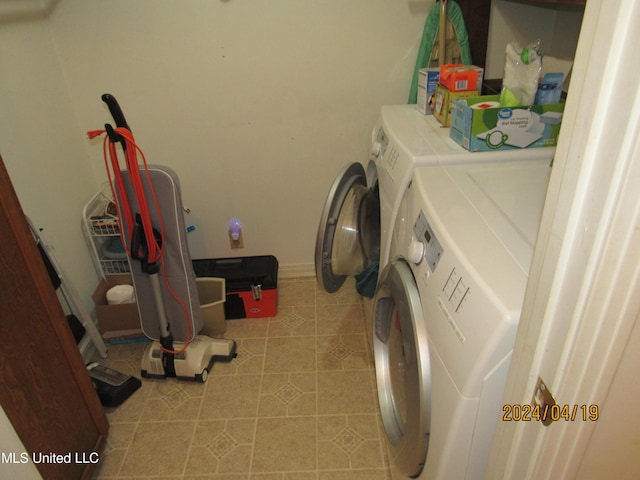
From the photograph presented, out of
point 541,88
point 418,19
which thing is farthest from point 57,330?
point 418,19

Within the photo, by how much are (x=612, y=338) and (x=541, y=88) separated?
40.4 inches

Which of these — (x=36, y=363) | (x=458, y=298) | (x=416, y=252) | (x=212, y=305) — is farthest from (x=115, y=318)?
(x=458, y=298)

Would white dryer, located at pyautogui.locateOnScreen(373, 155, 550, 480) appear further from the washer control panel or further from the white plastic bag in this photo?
the white plastic bag

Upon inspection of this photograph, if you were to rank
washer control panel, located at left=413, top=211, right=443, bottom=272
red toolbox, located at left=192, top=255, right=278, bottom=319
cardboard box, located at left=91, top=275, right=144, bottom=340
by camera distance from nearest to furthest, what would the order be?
washer control panel, located at left=413, top=211, right=443, bottom=272, cardboard box, located at left=91, top=275, right=144, bottom=340, red toolbox, located at left=192, top=255, right=278, bottom=319

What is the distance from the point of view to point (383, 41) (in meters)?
1.80

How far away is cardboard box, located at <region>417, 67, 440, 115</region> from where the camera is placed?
4.96 ft

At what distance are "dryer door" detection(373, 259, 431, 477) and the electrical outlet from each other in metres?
1.11

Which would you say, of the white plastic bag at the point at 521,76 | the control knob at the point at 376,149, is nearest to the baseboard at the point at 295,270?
the control knob at the point at 376,149

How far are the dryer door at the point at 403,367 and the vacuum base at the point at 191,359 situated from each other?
0.78m

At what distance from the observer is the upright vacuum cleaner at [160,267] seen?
4.83 feet

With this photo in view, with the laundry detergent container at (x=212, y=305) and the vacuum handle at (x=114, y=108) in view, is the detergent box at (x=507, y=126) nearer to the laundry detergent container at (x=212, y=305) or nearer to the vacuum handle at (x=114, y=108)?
the vacuum handle at (x=114, y=108)

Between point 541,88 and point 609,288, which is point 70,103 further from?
point 609,288
